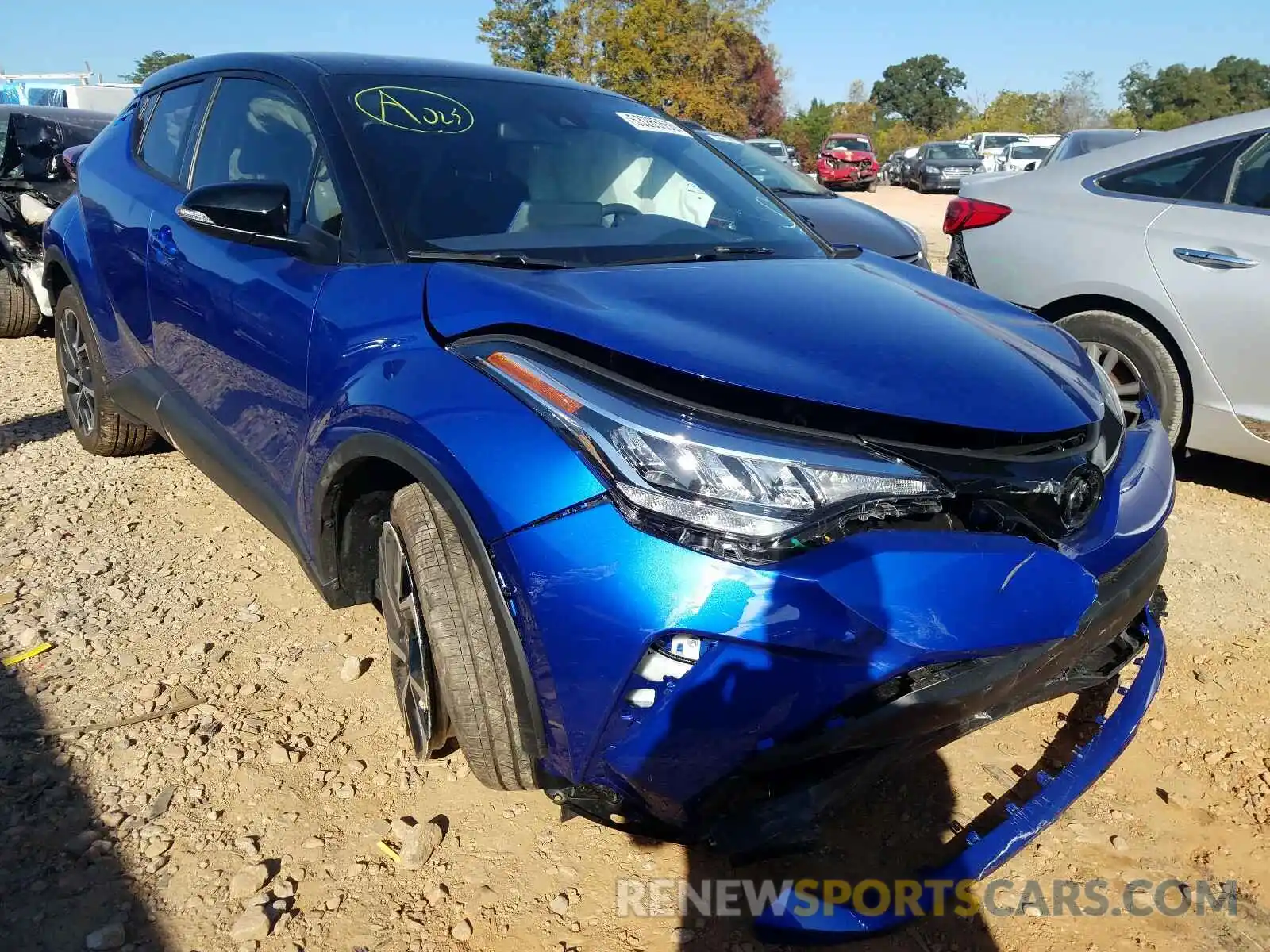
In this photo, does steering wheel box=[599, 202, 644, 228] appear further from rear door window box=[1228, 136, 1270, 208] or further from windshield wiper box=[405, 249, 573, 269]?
rear door window box=[1228, 136, 1270, 208]

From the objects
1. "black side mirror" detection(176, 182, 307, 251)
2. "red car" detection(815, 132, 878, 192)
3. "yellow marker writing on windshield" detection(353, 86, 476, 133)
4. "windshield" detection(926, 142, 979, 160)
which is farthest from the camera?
"red car" detection(815, 132, 878, 192)

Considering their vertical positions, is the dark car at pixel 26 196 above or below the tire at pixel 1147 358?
below

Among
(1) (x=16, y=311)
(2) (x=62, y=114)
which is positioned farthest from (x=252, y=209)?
(2) (x=62, y=114)

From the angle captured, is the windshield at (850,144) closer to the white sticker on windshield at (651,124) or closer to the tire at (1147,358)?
the tire at (1147,358)

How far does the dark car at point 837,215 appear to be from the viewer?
585cm

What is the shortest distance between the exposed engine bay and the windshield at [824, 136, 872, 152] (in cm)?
2805

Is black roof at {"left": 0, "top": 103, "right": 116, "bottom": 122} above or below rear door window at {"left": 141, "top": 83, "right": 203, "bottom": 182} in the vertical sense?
below

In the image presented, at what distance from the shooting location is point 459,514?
1.71 m

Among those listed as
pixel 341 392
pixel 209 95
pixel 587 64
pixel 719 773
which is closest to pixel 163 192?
pixel 209 95

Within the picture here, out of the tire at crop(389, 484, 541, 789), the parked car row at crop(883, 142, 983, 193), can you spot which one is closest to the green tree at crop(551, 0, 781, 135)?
the parked car row at crop(883, 142, 983, 193)

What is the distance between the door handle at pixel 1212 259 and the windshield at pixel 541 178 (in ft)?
6.42

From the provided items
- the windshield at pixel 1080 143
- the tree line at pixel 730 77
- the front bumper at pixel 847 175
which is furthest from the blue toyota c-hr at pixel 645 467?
the front bumper at pixel 847 175

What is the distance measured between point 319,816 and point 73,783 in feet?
2.03

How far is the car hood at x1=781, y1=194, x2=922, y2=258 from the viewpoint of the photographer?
5828 millimetres
